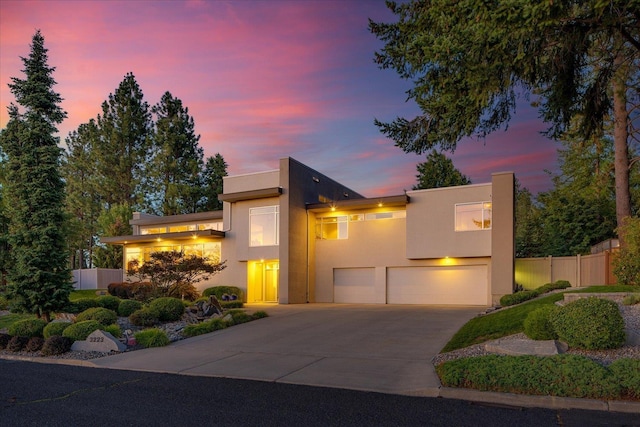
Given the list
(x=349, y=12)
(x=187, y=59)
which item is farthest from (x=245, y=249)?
(x=349, y=12)

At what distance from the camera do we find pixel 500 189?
2241 cm

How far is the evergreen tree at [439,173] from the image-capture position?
44.8 m

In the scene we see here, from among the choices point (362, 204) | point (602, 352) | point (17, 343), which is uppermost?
point (362, 204)

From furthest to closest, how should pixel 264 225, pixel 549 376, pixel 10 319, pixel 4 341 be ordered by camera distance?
1. pixel 264 225
2. pixel 10 319
3. pixel 4 341
4. pixel 549 376

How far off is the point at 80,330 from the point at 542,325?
1120 centimetres

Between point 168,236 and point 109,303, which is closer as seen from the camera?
point 109,303

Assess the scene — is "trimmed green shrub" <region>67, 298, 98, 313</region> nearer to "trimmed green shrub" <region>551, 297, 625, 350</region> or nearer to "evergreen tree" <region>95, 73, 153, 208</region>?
"trimmed green shrub" <region>551, 297, 625, 350</region>

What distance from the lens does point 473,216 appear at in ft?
76.2

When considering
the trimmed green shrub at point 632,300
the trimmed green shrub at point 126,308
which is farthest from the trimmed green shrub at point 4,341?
the trimmed green shrub at point 632,300

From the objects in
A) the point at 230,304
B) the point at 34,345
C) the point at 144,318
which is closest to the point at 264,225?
the point at 230,304

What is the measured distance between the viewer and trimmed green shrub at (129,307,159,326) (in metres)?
15.6

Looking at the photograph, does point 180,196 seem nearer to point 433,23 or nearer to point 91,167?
point 91,167

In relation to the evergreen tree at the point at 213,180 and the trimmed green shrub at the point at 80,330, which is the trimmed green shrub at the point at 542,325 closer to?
the trimmed green shrub at the point at 80,330

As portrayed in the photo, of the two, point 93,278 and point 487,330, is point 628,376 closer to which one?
point 487,330
